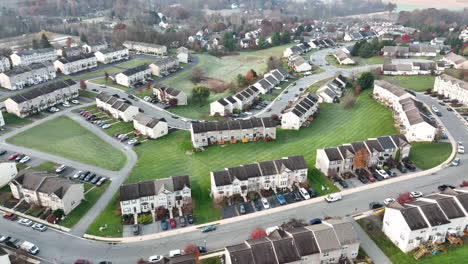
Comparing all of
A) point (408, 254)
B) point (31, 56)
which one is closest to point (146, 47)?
point (31, 56)

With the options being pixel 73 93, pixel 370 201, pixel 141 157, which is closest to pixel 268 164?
pixel 370 201

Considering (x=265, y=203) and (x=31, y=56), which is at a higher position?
(x=31, y=56)

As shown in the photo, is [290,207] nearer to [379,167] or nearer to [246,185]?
[246,185]

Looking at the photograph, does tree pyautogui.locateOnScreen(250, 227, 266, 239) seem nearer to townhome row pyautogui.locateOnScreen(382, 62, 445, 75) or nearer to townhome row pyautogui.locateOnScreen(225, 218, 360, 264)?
townhome row pyautogui.locateOnScreen(225, 218, 360, 264)

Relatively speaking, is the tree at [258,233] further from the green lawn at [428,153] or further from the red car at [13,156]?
the red car at [13,156]

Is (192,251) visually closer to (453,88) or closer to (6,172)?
(6,172)

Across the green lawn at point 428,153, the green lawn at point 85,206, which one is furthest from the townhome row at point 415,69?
the green lawn at point 85,206
